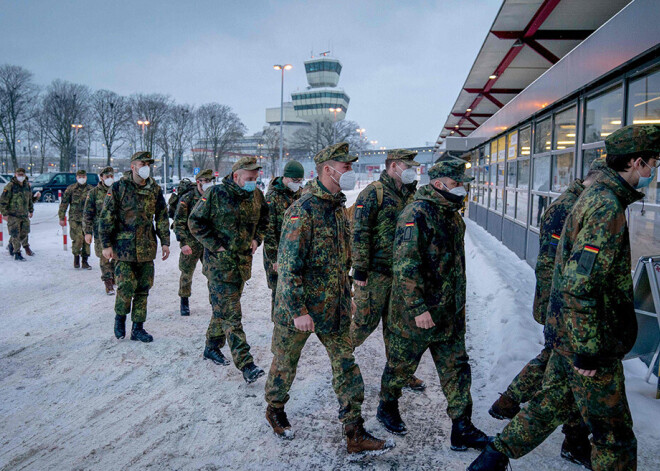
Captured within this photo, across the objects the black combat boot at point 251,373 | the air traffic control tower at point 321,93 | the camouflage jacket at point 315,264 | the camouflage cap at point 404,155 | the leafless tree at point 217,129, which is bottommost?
the black combat boot at point 251,373

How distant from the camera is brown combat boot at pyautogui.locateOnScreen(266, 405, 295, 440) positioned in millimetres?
3451

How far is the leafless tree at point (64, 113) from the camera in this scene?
5147 cm

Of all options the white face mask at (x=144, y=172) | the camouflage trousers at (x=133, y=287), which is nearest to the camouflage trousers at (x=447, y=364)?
the camouflage trousers at (x=133, y=287)

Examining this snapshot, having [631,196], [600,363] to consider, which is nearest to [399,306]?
[600,363]

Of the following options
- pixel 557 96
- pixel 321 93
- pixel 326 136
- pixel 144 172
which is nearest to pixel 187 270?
pixel 144 172

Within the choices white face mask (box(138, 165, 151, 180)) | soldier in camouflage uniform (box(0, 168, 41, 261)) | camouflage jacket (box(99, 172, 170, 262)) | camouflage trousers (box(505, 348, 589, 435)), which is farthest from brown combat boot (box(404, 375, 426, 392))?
soldier in camouflage uniform (box(0, 168, 41, 261))

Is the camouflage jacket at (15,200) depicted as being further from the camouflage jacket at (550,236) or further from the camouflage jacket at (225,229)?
the camouflage jacket at (550,236)

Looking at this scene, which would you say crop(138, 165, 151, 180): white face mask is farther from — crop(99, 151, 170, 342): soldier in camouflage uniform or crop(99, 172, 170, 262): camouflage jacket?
crop(99, 172, 170, 262): camouflage jacket


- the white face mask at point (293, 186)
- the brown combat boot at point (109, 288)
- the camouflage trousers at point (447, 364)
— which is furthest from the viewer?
the brown combat boot at point (109, 288)

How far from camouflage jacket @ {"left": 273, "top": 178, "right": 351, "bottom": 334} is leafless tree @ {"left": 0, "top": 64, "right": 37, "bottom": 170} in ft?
168

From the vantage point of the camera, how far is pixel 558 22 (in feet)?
26.4

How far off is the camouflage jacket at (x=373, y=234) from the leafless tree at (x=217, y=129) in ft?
186

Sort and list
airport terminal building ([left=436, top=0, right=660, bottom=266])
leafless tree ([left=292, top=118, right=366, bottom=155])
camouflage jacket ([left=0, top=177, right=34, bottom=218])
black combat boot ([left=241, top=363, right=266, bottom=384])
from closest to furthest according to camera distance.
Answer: black combat boot ([left=241, top=363, right=266, bottom=384]), airport terminal building ([left=436, top=0, right=660, bottom=266]), camouflage jacket ([left=0, top=177, right=34, bottom=218]), leafless tree ([left=292, top=118, right=366, bottom=155])

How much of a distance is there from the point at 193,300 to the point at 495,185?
34.6 ft
